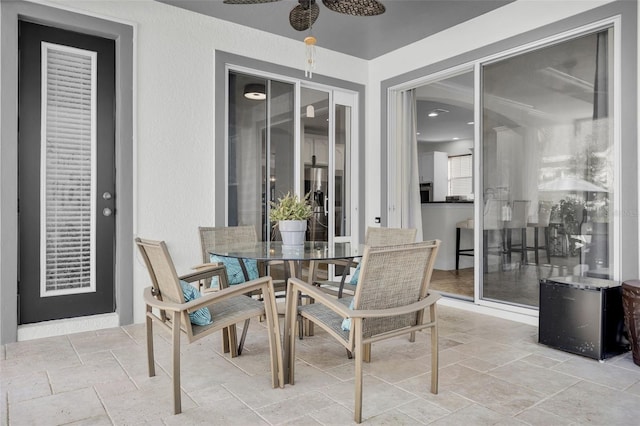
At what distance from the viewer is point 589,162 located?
3211 millimetres

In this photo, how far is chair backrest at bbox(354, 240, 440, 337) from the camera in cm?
187

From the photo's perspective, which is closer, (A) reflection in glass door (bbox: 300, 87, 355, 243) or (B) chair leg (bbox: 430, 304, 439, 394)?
(B) chair leg (bbox: 430, 304, 439, 394)

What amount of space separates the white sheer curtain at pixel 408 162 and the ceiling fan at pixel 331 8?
2.27 meters

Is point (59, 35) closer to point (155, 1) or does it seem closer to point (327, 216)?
Result: point (155, 1)

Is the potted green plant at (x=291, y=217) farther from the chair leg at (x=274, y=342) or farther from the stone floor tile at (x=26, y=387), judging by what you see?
the stone floor tile at (x=26, y=387)

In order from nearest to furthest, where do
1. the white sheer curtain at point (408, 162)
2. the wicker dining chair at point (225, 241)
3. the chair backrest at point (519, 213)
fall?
the wicker dining chair at point (225, 241), the chair backrest at point (519, 213), the white sheer curtain at point (408, 162)

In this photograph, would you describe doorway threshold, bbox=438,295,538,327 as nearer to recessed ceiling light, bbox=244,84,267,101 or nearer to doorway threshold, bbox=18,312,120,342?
recessed ceiling light, bbox=244,84,267,101

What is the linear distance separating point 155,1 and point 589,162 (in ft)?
12.6

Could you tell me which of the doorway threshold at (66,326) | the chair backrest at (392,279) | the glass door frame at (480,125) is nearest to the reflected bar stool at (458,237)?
the glass door frame at (480,125)

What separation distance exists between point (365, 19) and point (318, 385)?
130 inches

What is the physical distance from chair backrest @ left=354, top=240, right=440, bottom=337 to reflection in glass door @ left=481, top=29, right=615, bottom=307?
74.4 inches

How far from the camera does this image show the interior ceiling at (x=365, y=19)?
12.1ft

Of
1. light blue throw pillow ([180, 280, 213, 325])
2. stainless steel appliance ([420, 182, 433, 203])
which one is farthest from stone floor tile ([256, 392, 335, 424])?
stainless steel appliance ([420, 182, 433, 203])

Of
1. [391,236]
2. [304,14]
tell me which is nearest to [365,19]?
[304,14]
